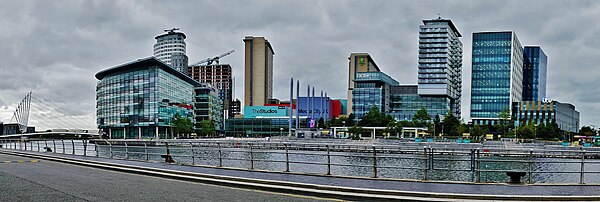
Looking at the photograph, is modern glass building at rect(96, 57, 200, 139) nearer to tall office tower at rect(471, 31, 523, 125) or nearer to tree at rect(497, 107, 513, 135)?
tree at rect(497, 107, 513, 135)

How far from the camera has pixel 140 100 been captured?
123 meters

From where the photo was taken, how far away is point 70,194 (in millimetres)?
12484

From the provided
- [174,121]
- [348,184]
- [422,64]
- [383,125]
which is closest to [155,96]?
[174,121]

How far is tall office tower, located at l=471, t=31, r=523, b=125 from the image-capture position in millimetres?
166000

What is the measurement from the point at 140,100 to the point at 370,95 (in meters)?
83.0

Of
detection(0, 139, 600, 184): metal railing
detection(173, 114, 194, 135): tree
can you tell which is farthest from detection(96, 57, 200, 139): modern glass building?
detection(0, 139, 600, 184): metal railing

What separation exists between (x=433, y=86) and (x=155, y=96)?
9606 cm

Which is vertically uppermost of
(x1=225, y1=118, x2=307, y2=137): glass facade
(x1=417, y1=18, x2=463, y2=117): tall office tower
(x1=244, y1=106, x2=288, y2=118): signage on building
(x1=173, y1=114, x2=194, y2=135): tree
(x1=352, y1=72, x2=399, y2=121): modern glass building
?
(x1=417, y1=18, x2=463, y2=117): tall office tower

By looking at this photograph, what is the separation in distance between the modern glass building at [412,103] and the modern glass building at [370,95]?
3.02m

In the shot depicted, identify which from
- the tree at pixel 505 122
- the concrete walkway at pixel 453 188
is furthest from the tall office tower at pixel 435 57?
the concrete walkway at pixel 453 188

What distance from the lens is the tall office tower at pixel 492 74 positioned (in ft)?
545

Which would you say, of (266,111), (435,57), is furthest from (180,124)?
(435,57)

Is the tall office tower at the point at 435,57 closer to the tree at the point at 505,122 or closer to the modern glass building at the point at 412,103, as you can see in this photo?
the modern glass building at the point at 412,103

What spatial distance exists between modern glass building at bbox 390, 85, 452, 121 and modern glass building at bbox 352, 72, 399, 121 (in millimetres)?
3017
